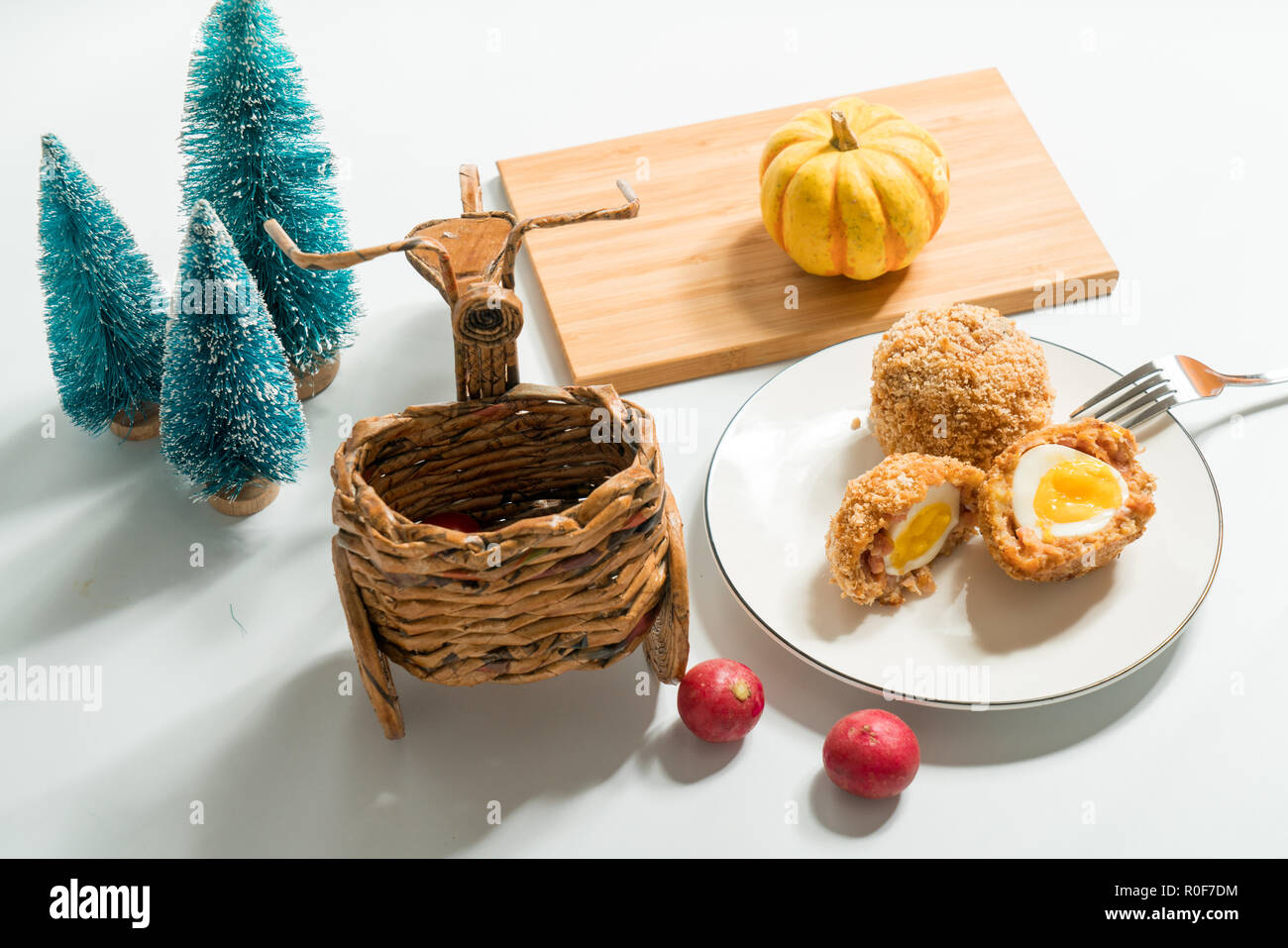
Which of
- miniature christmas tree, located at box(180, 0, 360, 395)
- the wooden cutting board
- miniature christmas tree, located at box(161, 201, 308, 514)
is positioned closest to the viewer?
miniature christmas tree, located at box(161, 201, 308, 514)

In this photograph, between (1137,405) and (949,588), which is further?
(1137,405)

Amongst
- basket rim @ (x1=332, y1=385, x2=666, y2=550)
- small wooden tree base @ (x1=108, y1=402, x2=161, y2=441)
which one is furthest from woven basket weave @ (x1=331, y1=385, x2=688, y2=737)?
small wooden tree base @ (x1=108, y1=402, x2=161, y2=441)

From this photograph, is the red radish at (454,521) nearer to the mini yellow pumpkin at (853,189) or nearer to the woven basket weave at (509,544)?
the woven basket weave at (509,544)

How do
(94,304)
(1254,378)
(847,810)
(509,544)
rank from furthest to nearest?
(1254,378), (94,304), (847,810), (509,544)

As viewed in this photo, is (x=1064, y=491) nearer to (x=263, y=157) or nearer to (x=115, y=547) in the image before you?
(x=263, y=157)

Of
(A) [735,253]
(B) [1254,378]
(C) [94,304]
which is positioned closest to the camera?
(C) [94,304]

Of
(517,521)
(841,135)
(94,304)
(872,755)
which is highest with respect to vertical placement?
(841,135)

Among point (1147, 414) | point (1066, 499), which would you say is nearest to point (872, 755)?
point (1066, 499)

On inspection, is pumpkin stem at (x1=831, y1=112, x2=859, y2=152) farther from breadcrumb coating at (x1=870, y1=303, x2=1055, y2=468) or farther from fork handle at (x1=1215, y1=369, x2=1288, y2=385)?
fork handle at (x1=1215, y1=369, x2=1288, y2=385)
